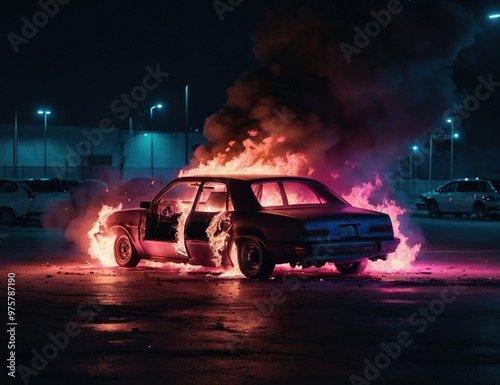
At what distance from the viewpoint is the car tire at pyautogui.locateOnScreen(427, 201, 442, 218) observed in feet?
127

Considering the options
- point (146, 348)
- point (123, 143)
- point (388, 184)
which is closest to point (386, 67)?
point (388, 184)

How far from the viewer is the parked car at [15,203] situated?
30562 mm

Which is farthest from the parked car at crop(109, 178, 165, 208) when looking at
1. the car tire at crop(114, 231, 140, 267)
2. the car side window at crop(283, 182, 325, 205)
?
the car side window at crop(283, 182, 325, 205)

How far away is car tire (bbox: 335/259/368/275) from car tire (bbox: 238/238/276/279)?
4.87 ft

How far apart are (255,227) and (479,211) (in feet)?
81.3

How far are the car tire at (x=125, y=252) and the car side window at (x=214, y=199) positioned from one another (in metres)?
1.70

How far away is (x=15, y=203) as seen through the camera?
30594 mm

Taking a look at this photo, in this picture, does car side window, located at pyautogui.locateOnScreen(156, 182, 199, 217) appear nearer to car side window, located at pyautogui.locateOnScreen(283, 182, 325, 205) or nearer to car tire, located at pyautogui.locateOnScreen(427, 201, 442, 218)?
car side window, located at pyautogui.locateOnScreen(283, 182, 325, 205)

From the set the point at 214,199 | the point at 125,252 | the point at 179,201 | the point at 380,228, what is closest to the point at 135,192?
the point at 125,252

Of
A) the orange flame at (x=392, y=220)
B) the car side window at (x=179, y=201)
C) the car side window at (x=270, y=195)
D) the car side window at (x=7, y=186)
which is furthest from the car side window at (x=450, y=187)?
the car side window at (x=270, y=195)

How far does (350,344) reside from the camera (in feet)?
28.1

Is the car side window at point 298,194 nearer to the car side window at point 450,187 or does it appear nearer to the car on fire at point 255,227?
the car on fire at point 255,227

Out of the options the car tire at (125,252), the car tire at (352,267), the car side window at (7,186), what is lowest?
the car tire at (352,267)

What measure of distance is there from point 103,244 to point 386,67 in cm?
599
